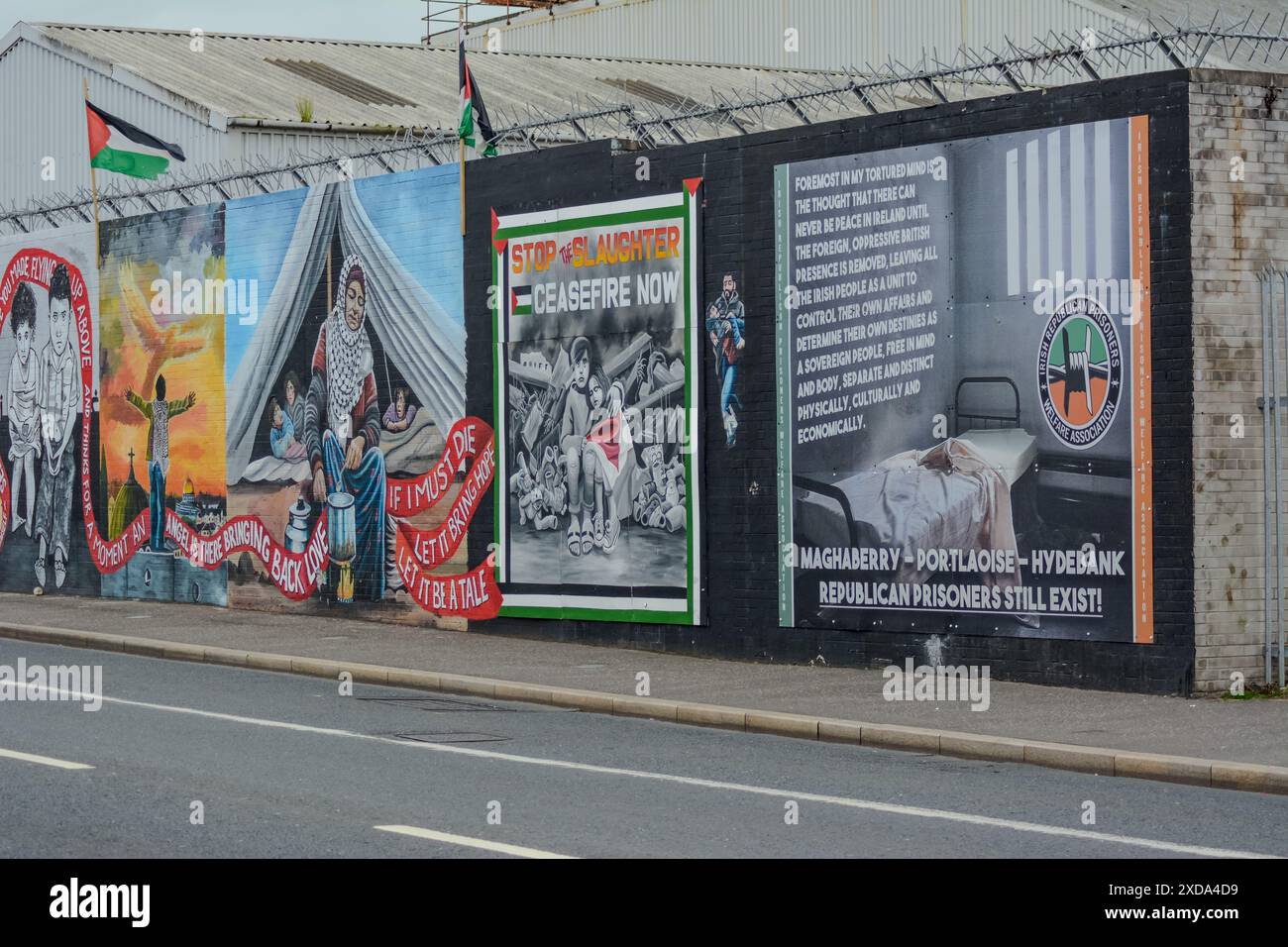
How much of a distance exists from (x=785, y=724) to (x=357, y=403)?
31.0ft

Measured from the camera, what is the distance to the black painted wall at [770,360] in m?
14.5

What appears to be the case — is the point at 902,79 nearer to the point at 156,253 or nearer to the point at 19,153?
the point at 156,253

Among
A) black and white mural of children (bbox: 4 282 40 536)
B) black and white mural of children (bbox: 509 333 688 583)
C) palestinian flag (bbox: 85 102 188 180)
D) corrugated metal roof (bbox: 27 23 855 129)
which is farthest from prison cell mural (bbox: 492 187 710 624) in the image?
corrugated metal roof (bbox: 27 23 855 129)

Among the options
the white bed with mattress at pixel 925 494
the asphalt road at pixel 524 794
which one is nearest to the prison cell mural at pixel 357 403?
the white bed with mattress at pixel 925 494

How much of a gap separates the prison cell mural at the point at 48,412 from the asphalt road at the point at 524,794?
11.7m

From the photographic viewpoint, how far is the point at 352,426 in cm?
2158

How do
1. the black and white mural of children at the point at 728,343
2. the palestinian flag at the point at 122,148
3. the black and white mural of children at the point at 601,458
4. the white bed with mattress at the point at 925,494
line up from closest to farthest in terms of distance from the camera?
1. the white bed with mattress at the point at 925,494
2. the black and white mural of children at the point at 728,343
3. the black and white mural of children at the point at 601,458
4. the palestinian flag at the point at 122,148

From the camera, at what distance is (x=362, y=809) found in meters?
10.0

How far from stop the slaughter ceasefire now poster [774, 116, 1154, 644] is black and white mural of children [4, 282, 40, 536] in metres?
13.8

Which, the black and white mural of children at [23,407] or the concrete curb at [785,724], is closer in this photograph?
the concrete curb at [785,724]

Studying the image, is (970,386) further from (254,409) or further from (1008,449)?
(254,409)

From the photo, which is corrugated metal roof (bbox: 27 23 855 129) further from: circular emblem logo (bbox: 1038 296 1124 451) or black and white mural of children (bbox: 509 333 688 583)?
circular emblem logo (bbox: 1038 296 1124 451)

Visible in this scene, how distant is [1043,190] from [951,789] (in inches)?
242

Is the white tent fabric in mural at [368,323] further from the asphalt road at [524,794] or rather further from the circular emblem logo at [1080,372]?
the circular emblem logo at [1080,372]
